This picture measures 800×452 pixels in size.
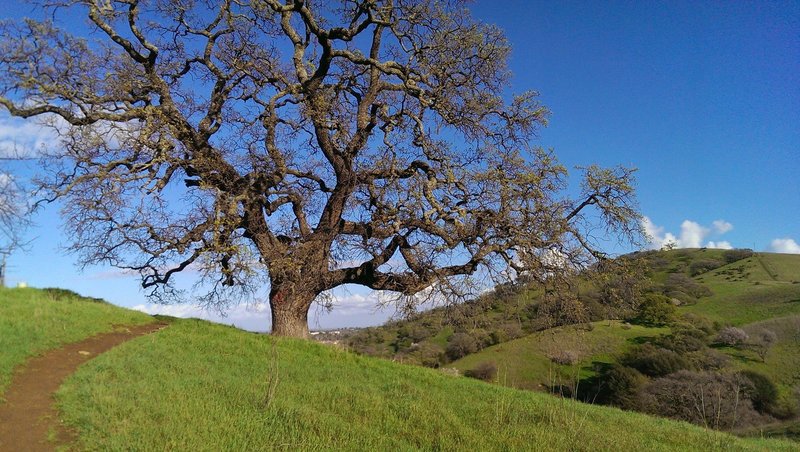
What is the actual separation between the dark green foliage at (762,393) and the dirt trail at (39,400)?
40840 millimetres

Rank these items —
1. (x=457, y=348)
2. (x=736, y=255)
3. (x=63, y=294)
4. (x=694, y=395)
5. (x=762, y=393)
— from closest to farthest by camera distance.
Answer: (x=63, y=294) → (x=694, y=395) → (x=762, y=393) → (x=457, y=348) → (x=736, y=255)

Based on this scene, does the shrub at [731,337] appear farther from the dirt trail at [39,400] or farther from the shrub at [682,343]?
the dirt trail at [39,400]

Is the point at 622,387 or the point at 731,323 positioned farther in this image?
the point at 731,323

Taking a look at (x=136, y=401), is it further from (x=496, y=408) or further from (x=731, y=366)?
(x=731, y=366)

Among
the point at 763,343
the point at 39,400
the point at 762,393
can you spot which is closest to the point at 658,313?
the point at 763,343

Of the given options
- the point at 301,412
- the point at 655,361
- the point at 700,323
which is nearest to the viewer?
the point at 301,412

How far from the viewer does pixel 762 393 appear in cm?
3675

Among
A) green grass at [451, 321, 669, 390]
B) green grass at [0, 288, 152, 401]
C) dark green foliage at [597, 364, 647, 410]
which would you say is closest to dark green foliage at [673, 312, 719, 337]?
green grass at [451, 321, 669, 390]

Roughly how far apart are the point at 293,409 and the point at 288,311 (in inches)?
307

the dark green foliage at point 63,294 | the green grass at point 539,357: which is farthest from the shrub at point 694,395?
the dark green foliage at point 63,294

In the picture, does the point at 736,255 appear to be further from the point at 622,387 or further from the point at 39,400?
the point at 39,400

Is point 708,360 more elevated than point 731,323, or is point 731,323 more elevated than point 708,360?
point 731,323

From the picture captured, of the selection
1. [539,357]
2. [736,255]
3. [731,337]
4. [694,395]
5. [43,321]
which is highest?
[736,255]

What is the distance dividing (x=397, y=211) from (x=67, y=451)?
968 cm
